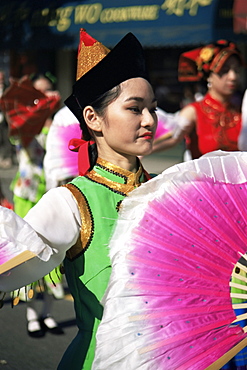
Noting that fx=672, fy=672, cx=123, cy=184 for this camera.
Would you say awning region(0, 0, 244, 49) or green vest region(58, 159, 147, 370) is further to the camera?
awning region(0, 0, 244, 49)

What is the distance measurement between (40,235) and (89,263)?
0.24 metres

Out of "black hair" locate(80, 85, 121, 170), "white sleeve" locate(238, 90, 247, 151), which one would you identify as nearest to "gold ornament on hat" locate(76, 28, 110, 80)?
"black hair" locate(80, 85, 121, 170)

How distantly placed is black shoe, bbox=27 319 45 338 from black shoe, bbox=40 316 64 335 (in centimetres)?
5

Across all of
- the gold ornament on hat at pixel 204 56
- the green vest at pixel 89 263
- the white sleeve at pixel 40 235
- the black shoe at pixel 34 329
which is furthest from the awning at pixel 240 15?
the white sleeve at pixel 40 235

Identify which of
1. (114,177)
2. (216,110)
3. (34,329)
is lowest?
(34,329)

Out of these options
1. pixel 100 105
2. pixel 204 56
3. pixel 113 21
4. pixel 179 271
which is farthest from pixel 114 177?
pixel 113 21

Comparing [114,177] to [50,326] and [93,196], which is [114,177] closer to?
[93,196]

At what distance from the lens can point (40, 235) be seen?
1.86 metres

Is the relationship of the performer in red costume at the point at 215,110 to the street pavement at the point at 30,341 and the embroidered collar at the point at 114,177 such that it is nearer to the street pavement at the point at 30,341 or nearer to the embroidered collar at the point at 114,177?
the street pavement at the point at 30,341

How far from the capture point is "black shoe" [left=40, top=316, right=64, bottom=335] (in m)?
4.97

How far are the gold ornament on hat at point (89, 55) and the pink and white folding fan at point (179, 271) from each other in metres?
0.57

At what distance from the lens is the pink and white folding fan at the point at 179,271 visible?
5.31 ft

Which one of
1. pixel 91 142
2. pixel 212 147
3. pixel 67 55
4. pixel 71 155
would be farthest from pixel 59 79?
pixel 91 142

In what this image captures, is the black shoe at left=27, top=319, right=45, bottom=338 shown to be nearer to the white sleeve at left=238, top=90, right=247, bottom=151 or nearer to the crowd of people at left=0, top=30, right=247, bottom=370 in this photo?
the white sleeve at left=238, top=90, right=247, bottom=151
